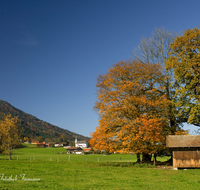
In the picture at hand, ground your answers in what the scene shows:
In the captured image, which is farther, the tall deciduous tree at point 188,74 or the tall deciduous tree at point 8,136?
the tall deciduous tree at point 8,136

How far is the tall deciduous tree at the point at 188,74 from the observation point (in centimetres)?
2658

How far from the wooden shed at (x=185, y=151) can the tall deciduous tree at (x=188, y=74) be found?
133 inches

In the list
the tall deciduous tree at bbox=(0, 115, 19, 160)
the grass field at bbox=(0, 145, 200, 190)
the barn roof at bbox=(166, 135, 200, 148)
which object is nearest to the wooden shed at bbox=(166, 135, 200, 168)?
the barn roof at bbox=(166, 135, 200, 148)

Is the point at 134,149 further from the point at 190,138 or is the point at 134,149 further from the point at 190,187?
the point at 190,187

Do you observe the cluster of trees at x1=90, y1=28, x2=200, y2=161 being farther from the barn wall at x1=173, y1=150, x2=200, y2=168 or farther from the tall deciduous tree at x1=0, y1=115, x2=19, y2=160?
the tall deciduous tree at x1=0, y1=115, x2=19, y2=160

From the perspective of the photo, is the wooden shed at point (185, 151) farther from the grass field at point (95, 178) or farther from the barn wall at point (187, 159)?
the grass field at point (95, 178)

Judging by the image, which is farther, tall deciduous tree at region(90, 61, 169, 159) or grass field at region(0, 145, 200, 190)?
tall deciduous tree at region(90, 61, 169, 159)

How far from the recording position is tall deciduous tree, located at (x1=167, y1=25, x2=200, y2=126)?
1046 inches

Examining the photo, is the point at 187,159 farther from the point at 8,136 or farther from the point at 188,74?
the point at 8,136

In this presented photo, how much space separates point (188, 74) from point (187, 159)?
10552mm

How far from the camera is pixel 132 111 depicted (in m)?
27.4

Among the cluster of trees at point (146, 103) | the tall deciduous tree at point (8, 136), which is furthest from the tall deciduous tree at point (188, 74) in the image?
the tall deciduous tree at point (8, 136)

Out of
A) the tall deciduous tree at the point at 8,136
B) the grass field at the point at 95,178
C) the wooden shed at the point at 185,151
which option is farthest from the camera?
the tall deciduous tree at the point at 8,136

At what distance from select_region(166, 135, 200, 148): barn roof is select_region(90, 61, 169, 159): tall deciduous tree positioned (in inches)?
53.6
